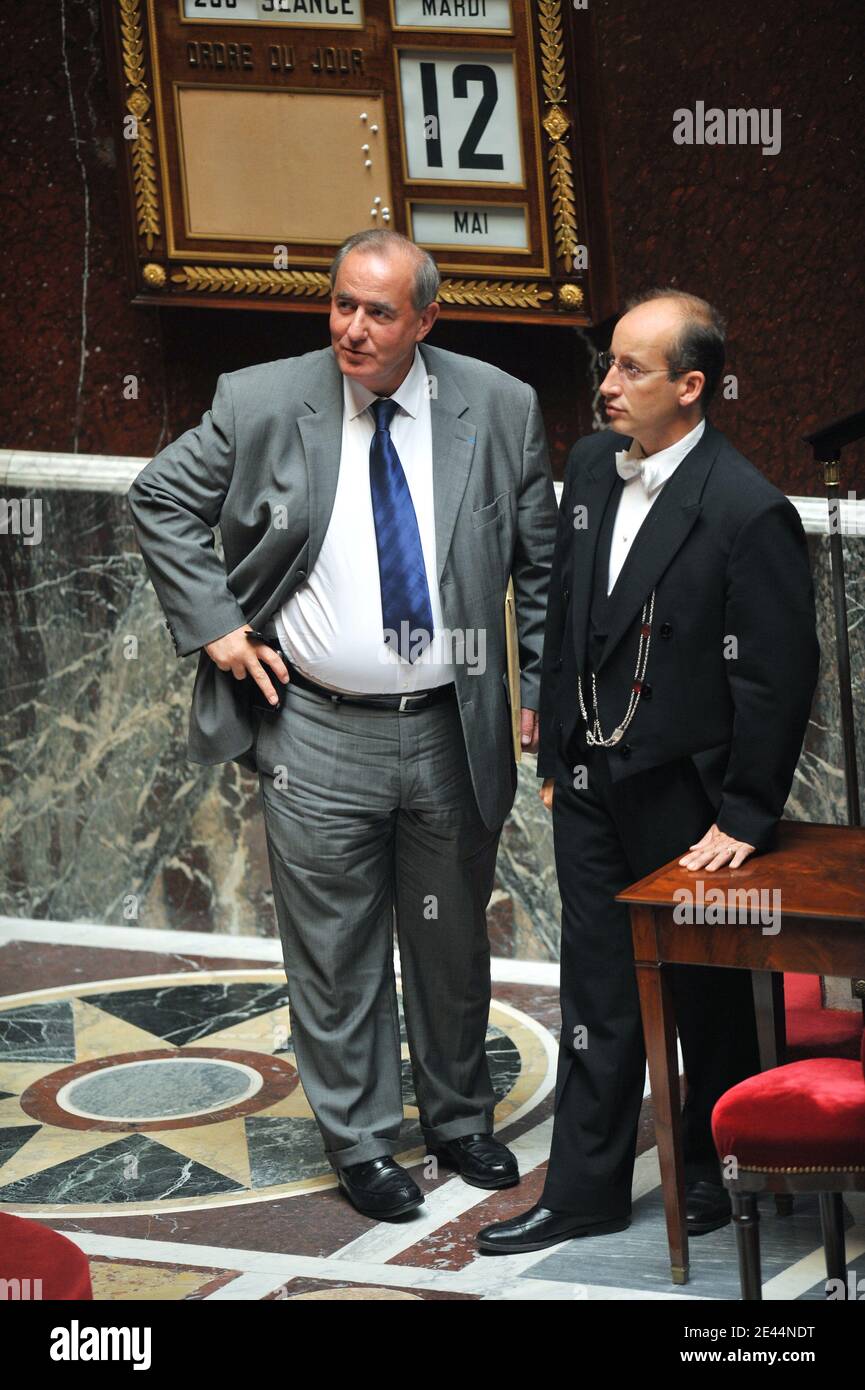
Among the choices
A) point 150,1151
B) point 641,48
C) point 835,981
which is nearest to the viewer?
point 835,981

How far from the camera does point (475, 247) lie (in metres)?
5.32

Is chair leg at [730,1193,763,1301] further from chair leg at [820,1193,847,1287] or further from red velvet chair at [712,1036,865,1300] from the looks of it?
chair leg at [820,1193,847,1287]

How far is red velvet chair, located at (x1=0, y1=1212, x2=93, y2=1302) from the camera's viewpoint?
245cm

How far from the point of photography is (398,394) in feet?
12.5

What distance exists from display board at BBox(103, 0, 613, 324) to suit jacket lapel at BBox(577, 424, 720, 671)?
2.02 meters

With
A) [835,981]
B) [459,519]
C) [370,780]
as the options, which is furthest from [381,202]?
[835,981]

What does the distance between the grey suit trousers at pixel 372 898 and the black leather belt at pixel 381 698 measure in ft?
0.04

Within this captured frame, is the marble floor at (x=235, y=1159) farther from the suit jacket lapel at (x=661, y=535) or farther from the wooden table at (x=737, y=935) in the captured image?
the suit jacket lapel at (x=661, y=535)

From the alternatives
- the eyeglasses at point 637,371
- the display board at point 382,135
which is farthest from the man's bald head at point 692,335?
the display board at point 382,135

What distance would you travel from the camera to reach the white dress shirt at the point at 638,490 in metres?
3.40

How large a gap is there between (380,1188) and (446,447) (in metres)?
1.50

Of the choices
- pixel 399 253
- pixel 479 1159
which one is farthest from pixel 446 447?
pixel 479 1159

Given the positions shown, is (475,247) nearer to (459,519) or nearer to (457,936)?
(459,519)

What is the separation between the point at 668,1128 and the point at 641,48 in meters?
3.13
